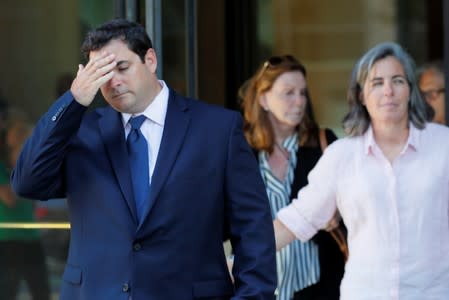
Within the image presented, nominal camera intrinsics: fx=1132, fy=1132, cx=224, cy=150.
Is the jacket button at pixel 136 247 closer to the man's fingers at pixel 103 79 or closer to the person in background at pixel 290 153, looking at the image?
the man's fingers at pixel 103 79

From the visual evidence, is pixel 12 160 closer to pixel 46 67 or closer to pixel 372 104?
pixel 46 67

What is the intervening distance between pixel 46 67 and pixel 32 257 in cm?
108

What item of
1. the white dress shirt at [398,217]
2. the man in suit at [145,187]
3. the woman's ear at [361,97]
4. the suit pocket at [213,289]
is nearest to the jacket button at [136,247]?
the man in suit at [145,187]

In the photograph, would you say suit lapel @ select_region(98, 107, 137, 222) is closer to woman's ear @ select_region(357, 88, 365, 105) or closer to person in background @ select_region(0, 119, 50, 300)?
woman's ear @ select_region(357, 88, 365, 105)

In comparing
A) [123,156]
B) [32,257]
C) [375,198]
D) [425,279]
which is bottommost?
[32,257]


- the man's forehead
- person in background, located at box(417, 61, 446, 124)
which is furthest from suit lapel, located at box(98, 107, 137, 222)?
person in background, located at box(417, 61, 446, 124)

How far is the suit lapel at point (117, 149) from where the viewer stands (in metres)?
3.78

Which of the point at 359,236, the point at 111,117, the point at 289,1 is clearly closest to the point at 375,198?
the point at 359,236

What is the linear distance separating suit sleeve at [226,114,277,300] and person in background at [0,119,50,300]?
2748 mm

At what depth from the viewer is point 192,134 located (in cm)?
389

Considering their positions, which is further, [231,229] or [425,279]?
[425,279]

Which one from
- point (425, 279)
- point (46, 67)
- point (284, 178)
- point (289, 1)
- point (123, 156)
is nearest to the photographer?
point (123, 156)

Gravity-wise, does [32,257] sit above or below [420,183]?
below

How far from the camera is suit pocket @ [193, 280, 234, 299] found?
3805mm
